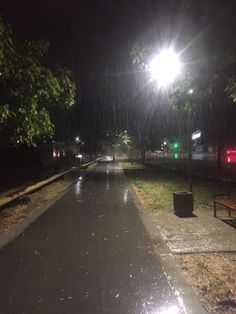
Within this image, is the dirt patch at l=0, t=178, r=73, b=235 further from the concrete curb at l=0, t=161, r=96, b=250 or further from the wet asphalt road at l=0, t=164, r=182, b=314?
the wet asphalt road at l=0, t=164, r=182, b=314

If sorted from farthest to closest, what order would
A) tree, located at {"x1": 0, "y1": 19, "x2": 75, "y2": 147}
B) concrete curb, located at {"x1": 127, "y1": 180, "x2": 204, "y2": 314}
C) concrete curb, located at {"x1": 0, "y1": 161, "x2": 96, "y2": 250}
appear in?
tree, located at {"x1": 0, "y1": 19, "x2": 75, "y2": 147} < concrete curb, located at {"x1": 0, "y1": 161, "x2": 96, "y2": 250} < concrete curb, located at {"x1": 127, "y1": 180, "x2": 204, "y2": 314}

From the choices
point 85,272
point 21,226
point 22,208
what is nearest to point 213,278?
point 85,272

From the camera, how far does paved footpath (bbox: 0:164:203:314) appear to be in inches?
184

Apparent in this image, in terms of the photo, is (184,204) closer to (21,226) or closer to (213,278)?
(21,226)

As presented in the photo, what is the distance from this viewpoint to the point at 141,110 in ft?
139

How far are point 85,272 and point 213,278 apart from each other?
1.87 m

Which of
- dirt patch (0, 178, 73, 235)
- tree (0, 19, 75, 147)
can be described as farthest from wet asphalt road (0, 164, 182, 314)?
tree (0, 19, 75, 147)

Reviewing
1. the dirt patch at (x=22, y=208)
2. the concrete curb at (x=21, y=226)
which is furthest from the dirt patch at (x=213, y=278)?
the dirt patch at (x=22, y=208)

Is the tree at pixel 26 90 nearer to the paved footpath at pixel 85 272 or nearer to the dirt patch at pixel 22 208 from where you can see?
the dirt patch at pixel 22 208

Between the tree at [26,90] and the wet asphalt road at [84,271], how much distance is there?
3.24 m

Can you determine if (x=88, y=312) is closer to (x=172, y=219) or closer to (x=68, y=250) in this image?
(x=68, y=250)

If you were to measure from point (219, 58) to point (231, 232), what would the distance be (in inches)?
161

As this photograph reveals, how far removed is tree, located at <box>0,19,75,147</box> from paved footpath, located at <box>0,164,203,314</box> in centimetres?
336

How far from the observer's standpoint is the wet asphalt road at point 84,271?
469 cm
